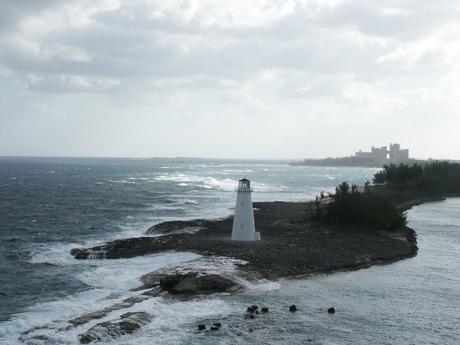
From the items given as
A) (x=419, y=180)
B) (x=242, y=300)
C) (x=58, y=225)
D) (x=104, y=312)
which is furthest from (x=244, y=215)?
(x=419, y=180)

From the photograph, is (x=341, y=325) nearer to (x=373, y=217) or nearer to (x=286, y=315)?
(x=286, y=315)

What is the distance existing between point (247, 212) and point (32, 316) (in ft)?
63.4

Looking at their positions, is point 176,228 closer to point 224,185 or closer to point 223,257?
point 223,257

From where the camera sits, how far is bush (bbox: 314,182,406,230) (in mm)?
51344

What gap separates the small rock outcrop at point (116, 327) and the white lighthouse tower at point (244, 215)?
16877 millimetres

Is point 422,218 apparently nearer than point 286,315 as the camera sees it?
No

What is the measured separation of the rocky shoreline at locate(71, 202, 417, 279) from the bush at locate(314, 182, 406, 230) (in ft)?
4.28

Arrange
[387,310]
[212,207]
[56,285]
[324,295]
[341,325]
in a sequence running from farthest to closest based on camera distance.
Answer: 1. [212,207]
2. [56,285]
3. [324,295]
4. [387,310]
5. [341,325]

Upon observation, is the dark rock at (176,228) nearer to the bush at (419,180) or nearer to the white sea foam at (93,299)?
the white sea foam at (93,299)

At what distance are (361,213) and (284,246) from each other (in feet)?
46.4

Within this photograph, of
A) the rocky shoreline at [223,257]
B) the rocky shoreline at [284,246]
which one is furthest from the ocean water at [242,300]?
the rocky shoreline at [284,246]

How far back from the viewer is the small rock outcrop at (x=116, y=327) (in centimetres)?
2248

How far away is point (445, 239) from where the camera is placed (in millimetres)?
49938

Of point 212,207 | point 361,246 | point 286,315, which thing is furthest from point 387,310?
point 212,207
